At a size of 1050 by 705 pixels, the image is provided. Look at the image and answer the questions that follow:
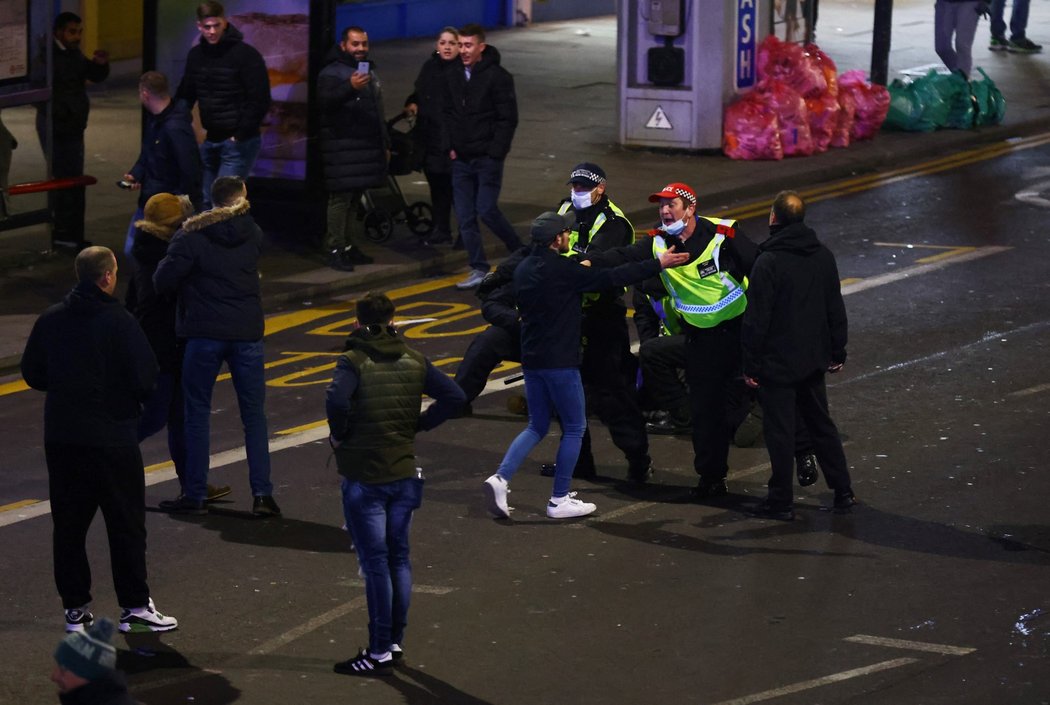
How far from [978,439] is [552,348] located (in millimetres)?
3003

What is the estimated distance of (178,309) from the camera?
34.4ft

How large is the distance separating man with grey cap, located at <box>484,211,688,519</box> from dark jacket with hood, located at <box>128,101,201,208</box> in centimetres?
434

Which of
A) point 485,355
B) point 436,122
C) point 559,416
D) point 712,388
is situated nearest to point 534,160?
point 436,122

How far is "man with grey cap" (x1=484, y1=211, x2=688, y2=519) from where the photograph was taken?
10.3 metres

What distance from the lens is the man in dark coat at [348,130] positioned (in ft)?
52.9

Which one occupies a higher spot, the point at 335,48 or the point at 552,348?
the point at 335,48

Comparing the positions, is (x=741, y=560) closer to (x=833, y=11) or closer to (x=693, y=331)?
(x=693, y=331)

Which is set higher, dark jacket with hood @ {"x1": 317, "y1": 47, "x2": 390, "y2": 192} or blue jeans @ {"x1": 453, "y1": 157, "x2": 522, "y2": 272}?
dark jacket with hood @ {"x1": 317, "y1": 47, "x2": 390, "y2": 192}

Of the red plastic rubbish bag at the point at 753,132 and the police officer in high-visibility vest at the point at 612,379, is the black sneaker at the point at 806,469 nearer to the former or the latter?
the police officer in high-visibility vest at the point at 612,379

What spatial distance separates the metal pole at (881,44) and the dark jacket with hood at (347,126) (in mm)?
8684

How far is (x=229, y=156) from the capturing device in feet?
52.7

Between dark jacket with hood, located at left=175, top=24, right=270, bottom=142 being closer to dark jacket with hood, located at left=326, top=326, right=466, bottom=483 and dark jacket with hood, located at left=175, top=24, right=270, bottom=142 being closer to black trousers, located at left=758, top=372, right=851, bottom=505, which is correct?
black trousers, located at left=758, top=372, right=851, bottom=505

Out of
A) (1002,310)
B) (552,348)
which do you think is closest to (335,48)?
(1002,310)

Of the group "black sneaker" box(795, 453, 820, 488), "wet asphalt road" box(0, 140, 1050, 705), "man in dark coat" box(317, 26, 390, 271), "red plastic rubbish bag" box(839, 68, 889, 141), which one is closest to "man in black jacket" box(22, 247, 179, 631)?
"wet asphalt road" box(0, 140, 1050, 705)
